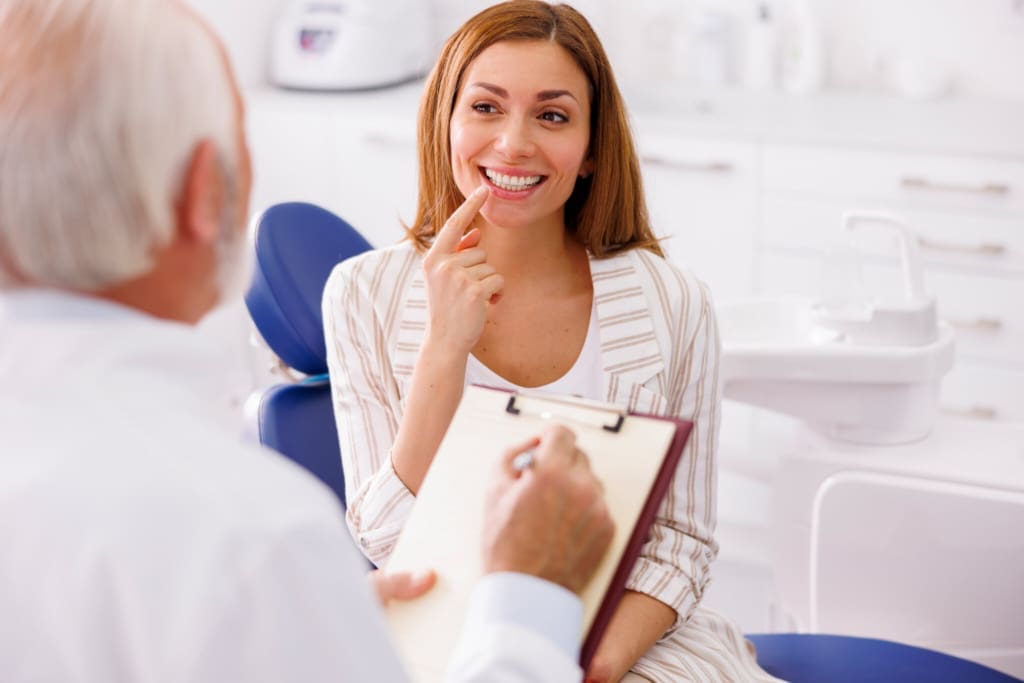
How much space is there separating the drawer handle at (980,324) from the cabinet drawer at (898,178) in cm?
27

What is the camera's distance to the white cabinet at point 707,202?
2980mm

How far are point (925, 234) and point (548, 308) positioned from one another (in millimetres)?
1627

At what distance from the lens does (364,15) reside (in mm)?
3459

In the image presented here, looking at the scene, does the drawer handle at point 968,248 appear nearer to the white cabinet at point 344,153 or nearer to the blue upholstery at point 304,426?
the white cabinet at point 344,153

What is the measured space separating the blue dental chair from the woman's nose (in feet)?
1.28

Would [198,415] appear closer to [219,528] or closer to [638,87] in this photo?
[219,528]

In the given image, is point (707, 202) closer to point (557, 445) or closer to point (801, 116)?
point (801, 116)

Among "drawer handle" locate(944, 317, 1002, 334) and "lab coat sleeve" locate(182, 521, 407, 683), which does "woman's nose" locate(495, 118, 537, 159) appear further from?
"drawer handle" locate(944, 317, 1002, 334)

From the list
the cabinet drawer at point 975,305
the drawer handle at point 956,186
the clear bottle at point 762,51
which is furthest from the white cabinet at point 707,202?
the clear bottle at point 762,51

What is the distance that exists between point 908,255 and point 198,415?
144cm

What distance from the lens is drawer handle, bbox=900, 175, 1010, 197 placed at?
2736mm

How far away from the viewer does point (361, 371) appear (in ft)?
4.84

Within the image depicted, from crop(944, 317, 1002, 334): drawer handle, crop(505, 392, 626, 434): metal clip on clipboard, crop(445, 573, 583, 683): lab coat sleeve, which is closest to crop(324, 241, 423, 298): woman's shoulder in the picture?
crop(505, 392, 626, 434): metal clip on clipboard

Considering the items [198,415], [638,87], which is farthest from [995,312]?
[198,415]
